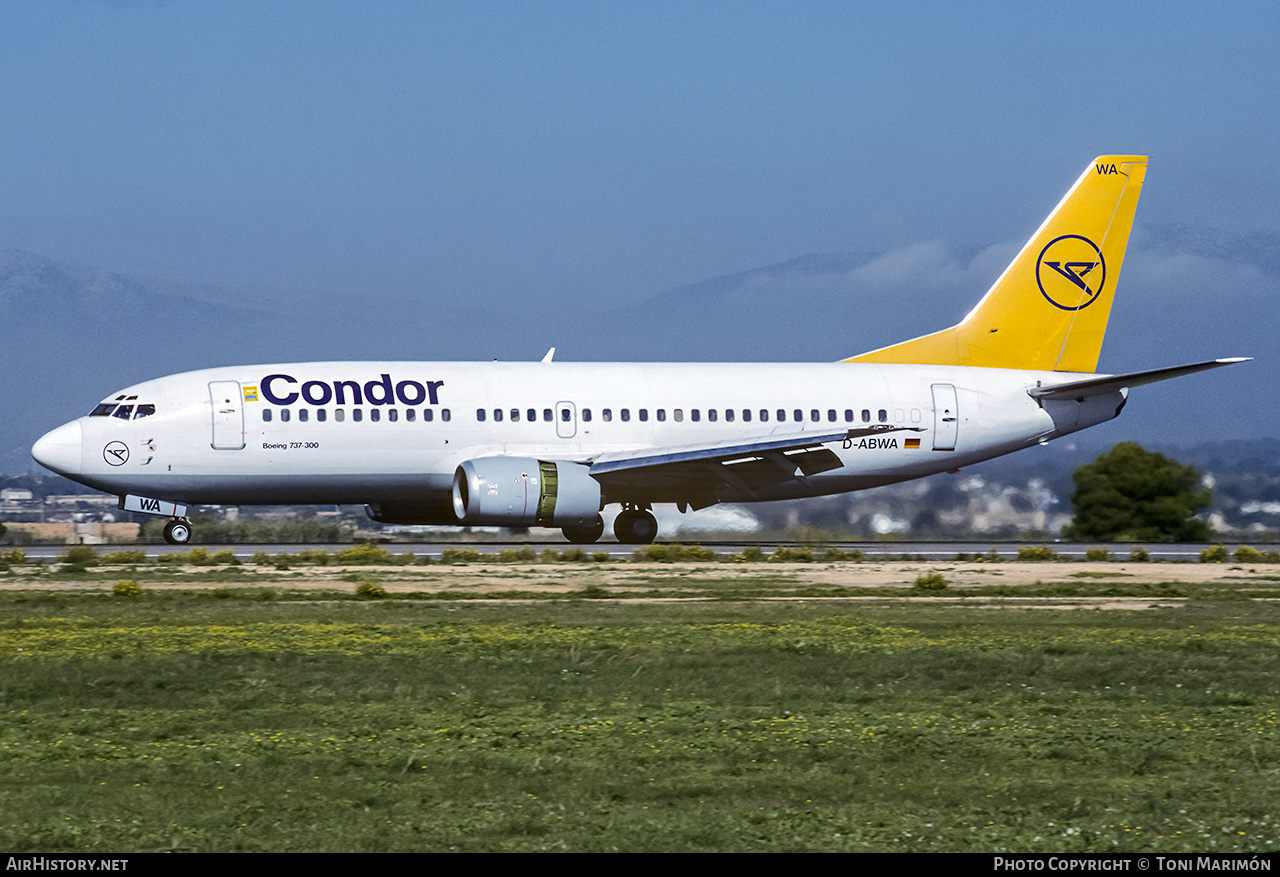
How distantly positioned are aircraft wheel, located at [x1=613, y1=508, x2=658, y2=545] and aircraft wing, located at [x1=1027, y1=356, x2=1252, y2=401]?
10094 mm

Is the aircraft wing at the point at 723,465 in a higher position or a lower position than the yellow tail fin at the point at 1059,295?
lower

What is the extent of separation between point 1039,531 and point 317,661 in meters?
33.5

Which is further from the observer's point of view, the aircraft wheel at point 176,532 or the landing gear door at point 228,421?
the aircraft wheel at point 176,532

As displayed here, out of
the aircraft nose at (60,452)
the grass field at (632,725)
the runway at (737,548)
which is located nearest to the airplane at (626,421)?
the aircraft nose at (60,452)

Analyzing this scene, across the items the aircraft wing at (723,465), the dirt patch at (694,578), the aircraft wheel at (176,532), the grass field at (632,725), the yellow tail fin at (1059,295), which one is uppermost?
the yellow tail fin at (1059,295)

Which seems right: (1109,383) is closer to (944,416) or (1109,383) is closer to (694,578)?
(944,416)

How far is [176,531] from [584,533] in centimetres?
942

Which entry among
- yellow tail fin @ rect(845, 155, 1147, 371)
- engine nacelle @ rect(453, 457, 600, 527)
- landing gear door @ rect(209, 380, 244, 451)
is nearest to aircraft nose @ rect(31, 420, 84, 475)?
landing gear door @ rect(209, 380, 244, 451)

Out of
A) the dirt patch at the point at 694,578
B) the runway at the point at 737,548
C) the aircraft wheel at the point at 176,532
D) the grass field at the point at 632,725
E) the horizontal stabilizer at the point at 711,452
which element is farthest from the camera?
the aircraft wheel at the point at 176,532

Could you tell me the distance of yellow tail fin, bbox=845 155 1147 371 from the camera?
39.2 metres

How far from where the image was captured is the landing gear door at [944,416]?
37219mm

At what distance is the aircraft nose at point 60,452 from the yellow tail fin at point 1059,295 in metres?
18.8

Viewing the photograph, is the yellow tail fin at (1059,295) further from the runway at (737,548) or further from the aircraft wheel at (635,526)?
the aircraft wheel at (635,526)

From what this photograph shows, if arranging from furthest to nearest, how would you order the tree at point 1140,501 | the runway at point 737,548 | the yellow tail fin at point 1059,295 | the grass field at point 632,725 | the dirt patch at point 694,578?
the tree at point 1140,501, the yellow tail fin at point 1059,295, the runway at point 737,548, the dirt patch at point 694,578, the grass field at point 632,725
